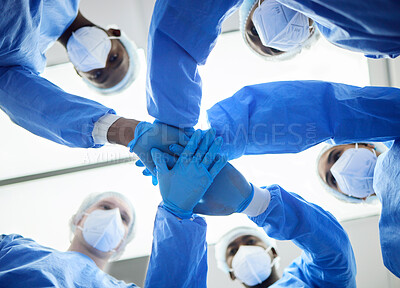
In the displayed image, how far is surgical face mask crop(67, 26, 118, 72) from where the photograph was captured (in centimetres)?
176

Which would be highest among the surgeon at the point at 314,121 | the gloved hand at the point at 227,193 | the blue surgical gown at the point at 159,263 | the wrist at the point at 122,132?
the surgeon at the point at 314,121

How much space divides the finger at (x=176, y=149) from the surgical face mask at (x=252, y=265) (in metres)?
0.80

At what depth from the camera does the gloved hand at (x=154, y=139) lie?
4.18ft

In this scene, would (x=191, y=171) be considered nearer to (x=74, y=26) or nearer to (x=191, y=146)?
(x=191, y=146)

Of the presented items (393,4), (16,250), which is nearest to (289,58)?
(393,4)

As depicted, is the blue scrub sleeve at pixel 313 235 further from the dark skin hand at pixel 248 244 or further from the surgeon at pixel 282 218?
the dark skin hand at pixel 248 244

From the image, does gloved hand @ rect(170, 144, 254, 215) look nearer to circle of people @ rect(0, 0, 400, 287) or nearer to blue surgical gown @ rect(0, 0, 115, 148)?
circle of people @ rect(0, 0, 400, 287)

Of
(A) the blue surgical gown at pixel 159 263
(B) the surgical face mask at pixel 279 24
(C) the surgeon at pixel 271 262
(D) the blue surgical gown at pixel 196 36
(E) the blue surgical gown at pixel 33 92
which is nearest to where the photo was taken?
(D) the blue surgical gown at pixel 196 36

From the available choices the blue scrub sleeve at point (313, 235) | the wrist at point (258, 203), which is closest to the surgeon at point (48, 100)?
the wrist at point (258, 203)

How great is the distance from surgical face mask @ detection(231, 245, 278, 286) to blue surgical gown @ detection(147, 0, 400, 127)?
0.87 metres

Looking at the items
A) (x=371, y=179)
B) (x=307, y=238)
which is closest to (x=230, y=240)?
(x=307, y=238)

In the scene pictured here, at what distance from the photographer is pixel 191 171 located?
1.22m

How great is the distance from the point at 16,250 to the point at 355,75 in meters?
2.01

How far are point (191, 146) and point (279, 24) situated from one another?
0.81 meters
